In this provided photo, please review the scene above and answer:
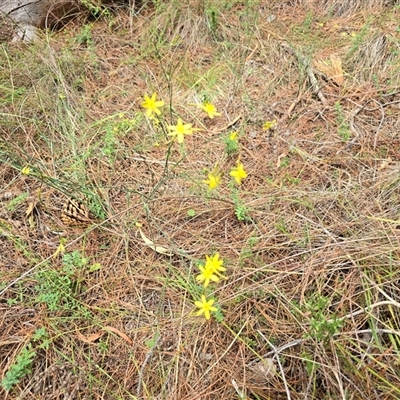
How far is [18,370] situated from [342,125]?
177cm

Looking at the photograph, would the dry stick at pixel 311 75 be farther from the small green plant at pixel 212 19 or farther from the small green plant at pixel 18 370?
the small green plant at pixel 18 370

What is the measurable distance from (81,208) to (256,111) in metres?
1.09

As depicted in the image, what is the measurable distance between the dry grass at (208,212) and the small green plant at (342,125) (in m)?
0.01

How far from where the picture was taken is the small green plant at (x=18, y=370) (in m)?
1.35

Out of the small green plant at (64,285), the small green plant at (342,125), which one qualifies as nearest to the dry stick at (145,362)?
the small green plant at (64,285)

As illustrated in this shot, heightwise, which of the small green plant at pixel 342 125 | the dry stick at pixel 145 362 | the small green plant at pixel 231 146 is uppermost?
the small green plant at pixel 231 146

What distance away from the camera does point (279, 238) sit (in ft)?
5.31

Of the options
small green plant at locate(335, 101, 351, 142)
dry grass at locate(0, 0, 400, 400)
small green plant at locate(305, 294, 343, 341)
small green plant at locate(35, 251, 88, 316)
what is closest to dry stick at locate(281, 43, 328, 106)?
dry grass at locate(0, 0, 400, 400)

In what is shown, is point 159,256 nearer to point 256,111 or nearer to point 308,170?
point 308,170

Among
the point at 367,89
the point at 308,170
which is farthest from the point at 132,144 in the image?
the point at 367,89

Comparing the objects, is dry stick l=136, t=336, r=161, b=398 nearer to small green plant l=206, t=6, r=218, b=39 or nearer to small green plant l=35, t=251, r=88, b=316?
small green plant l=35, t=251, r=88, b=316

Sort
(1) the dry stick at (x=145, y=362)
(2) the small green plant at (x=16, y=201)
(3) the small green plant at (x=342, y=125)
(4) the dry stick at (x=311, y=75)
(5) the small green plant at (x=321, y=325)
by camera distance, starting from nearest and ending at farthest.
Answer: (5) the small green plant at (x=321, y=325), (1) the dry stick at (x=145, y=362), (2) the small green plant at (x=16, y=201), (3) the small green plant at (x=342, y=125), (4) the dry stick at (x=311, y=75)

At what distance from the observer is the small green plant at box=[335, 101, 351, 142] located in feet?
6.57

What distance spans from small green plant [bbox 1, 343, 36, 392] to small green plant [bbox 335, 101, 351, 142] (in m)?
1.64
